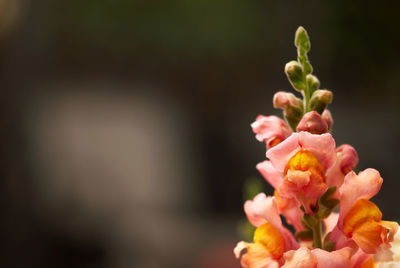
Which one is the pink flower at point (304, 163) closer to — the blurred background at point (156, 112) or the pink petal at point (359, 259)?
the pink petal at point (359, 259)

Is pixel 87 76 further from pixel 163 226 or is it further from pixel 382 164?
pixel 382 164

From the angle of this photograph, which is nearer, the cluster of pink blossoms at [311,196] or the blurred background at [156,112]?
the cluster of pink blossoms at [311,196]

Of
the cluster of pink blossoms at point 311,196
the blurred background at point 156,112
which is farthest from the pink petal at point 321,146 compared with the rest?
the blurred background at point 156,112

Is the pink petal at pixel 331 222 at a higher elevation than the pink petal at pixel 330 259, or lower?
higher

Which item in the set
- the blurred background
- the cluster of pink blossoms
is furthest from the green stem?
the blurred background

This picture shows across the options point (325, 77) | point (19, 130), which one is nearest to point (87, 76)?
point (19, 130)

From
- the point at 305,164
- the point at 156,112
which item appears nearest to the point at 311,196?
the point at 305,164
